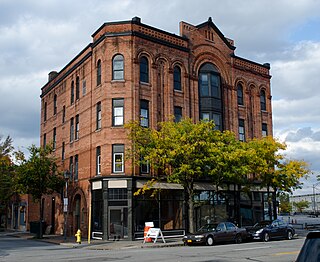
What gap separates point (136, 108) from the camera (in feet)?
103

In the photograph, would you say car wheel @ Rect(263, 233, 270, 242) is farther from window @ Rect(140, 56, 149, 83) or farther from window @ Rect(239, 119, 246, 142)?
window @ Rect(140, 56, 149, 83)

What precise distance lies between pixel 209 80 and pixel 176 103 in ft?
14.5

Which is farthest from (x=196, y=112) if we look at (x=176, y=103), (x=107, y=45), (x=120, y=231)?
(x=120, y=231)

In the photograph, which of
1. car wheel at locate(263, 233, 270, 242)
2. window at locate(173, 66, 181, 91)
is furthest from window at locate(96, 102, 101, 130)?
car wheel at locate(263, 233, 270, 242)

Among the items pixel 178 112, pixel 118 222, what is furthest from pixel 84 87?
pixel 118 222

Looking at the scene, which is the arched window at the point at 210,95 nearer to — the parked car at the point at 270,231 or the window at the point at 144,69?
the window at the point at 144,69

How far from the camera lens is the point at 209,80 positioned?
1455 inches

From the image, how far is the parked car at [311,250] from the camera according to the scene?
17.6 ft

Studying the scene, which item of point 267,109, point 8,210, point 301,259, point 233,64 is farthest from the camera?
point 8,210

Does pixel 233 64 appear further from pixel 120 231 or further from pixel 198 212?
pixel 120 231

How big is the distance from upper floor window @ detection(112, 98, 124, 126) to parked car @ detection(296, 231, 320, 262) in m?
26.4

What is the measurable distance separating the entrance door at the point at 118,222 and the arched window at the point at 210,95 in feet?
36.8

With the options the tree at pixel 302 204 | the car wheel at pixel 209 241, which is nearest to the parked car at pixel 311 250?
the car wheel at pixel 209 241

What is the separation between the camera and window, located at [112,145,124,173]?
30736 mm
